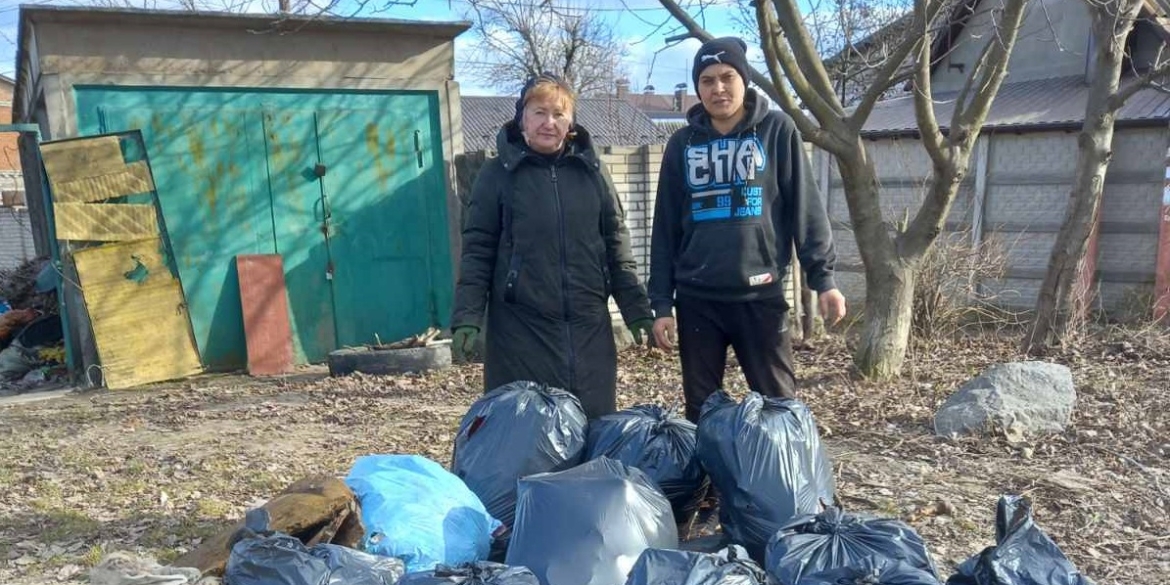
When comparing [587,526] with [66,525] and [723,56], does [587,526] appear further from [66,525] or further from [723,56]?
[66,525]

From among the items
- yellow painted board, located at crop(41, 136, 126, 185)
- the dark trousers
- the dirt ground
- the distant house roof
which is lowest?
the dirt ground

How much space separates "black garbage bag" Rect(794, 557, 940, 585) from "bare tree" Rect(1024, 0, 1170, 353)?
5554 millimetres

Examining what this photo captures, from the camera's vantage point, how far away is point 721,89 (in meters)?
3.26

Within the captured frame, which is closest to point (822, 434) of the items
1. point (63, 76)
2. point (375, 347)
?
point (375, 347)

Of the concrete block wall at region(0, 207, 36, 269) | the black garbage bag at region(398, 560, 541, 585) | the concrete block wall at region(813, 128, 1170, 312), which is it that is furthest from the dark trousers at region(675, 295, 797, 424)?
the concrete block wall at region(0, 207, 36, 269)

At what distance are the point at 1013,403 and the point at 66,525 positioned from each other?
4462 mm

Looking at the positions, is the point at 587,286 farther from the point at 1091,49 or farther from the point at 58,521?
the point at 1091,49

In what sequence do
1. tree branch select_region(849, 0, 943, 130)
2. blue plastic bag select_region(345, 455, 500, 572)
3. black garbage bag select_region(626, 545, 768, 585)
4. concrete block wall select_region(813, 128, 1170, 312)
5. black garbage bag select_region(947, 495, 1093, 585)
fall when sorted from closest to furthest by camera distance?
black garbage bag select_region(626, 545, 768, 585)
black garbage bag select_region(947, 495, 1093, 585)
blue plastic bag select_region(345, 455, 500, 572)
tree branch select_region(849, 0, 943, 130)
concrete block wall select_region(813, 128, 1170, 312)

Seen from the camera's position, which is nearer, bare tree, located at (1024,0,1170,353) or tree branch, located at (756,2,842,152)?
tree branch, located at (756,2,842,152)

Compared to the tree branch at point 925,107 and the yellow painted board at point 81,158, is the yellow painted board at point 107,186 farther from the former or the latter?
the tree branch at point 925,107

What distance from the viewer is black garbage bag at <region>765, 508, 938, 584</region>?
2447 millimetres

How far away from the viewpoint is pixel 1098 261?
1021 cm

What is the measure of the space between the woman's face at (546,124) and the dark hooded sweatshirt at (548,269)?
0.14 feet

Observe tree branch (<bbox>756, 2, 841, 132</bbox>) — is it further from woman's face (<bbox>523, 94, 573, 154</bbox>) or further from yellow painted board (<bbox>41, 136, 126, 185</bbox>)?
yellow painted board (<bbox>41, 136, 126, 185</bbox>)
